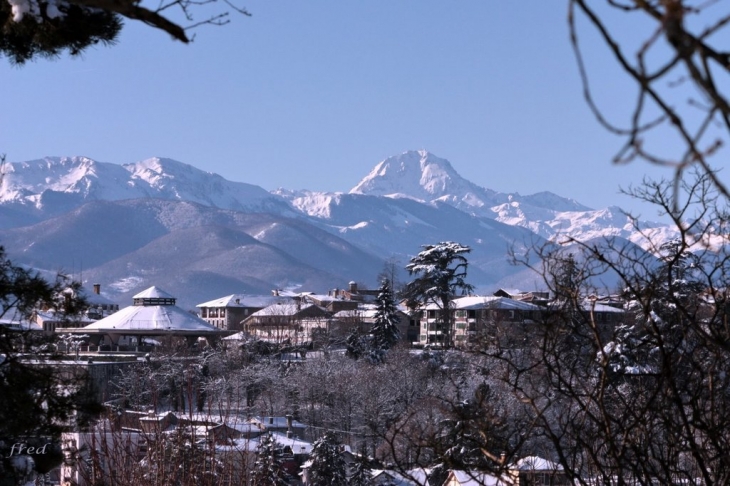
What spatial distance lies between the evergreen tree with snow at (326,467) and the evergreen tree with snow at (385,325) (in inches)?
976

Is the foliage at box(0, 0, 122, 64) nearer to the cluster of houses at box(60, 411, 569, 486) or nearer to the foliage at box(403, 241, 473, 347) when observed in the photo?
the cluster of houses at box(60, 411, 569, 486)

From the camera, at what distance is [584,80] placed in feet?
5.33

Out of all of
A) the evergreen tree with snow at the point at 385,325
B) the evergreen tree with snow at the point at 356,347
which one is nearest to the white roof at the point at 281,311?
the evergreen tree with snow at the point at 385,325

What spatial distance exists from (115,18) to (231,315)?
89581 millimetres

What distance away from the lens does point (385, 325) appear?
160ft

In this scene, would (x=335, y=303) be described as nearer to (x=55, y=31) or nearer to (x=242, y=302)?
(x=242, y=302)

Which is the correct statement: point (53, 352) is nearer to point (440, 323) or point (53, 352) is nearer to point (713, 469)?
point (713, 469)

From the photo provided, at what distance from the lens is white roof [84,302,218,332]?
54438mm

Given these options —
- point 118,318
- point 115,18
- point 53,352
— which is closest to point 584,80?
point 115,18

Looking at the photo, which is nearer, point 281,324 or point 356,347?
point 356,347

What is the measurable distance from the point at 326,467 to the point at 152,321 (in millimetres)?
34747

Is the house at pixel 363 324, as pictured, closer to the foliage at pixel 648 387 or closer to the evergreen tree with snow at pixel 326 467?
the evergreen tree with snow at pixel 326 467

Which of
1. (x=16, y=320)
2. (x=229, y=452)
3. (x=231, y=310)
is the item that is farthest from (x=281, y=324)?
(x=16, y=320)

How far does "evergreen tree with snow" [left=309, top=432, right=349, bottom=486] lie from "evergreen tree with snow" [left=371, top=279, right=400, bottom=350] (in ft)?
81.3
